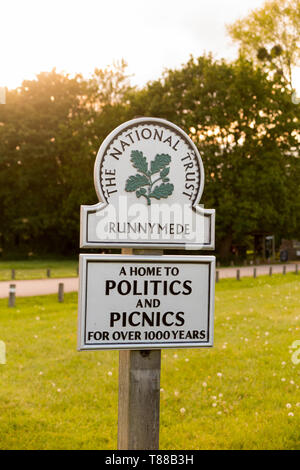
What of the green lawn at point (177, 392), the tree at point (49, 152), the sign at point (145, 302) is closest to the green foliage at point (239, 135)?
the tree at point (49, 152)

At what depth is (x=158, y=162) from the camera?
3.48 metres

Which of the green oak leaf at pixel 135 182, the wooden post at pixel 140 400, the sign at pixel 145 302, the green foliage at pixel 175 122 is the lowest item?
the wooden post at pixel 140 400

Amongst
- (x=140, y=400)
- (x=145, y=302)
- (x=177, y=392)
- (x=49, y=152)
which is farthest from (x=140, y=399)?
(x=49, y=152)

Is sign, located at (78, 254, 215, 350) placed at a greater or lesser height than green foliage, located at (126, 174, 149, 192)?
lesser

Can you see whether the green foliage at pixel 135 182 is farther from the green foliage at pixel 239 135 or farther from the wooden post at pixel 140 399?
the green foliage at pixel 239 135

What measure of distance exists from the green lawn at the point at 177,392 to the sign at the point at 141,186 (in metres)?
2.71

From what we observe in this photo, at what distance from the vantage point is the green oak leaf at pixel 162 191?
3484 mm

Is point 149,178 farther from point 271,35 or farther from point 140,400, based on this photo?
point 271,35

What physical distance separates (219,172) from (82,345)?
113 ft

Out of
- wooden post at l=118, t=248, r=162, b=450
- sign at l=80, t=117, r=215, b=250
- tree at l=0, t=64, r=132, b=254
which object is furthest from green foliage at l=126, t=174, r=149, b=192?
tree at l=0, t=64, r=132, b=254

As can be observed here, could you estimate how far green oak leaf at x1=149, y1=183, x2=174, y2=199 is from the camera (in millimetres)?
3484

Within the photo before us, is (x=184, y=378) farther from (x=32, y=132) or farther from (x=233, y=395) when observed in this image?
(x=32, y=132)

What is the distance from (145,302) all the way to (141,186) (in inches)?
31.5

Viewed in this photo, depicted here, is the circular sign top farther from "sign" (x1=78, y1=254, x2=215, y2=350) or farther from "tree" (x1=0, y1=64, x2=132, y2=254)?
"tree" (x1=0, y1=64, x2=132, y2=254)
